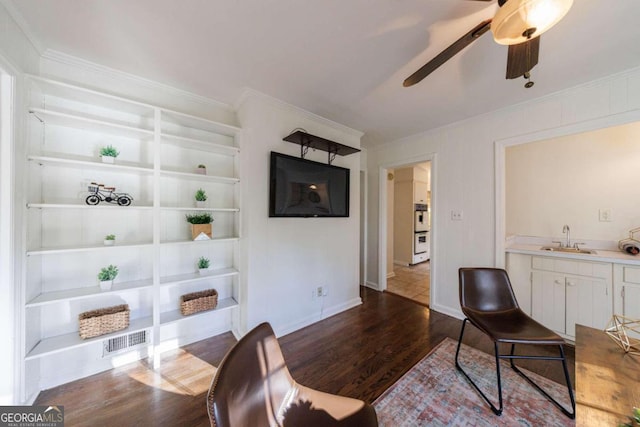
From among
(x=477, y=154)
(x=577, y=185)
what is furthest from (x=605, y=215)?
(x=477, y=154)

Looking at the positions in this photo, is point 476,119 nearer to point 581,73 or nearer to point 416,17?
point 581,73

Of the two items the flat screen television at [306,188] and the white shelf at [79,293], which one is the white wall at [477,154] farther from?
the white shelf at [79,293]

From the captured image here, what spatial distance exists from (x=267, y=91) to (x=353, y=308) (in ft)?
9.17

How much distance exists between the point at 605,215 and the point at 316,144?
131 inches

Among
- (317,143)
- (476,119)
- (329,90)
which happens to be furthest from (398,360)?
(476,119)

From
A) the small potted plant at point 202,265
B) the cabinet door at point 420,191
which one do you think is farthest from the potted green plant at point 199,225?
the cabinet door at point 420,191

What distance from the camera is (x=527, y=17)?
875 mm

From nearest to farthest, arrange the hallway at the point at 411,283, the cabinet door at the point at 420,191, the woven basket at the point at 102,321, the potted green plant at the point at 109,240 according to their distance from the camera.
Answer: the woven basket at the point at 102,321
the potted green plant at the point at 109,240
the hallway at the point at 411,283
the cabinet door at the point at 420,191

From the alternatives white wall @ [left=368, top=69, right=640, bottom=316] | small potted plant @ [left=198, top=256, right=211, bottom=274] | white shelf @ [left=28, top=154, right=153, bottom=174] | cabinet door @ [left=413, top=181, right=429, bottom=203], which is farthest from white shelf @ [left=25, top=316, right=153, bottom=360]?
cabinet door @ [left=413, top=181, right=429, bottom=203]

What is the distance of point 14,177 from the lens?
1.33 meters

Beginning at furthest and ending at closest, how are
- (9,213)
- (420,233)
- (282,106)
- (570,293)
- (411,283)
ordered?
1. (420,233)
2. (411,283)
3. (282,106)
4. (570,293)
5. (9,213)

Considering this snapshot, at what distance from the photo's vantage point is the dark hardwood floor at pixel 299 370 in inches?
58.2

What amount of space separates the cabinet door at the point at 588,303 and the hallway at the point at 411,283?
1.40 metres

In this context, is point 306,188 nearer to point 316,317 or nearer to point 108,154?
point 316,317
